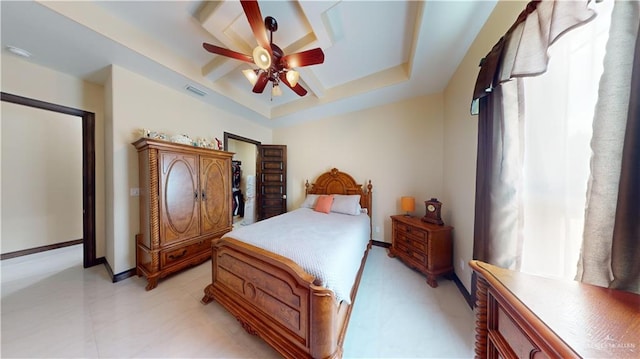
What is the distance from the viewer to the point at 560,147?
1.00m

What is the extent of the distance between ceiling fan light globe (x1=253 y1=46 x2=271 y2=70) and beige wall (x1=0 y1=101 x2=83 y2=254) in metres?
4.05

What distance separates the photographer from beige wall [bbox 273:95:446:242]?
2951mm

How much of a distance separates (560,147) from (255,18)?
2.21 m

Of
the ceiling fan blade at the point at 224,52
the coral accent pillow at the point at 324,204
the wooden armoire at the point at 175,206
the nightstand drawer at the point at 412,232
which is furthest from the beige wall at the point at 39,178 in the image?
the nightstand drawer at the point at 412,232

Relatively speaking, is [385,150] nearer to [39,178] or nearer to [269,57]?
[269,57]

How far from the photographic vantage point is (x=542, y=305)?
591 mm

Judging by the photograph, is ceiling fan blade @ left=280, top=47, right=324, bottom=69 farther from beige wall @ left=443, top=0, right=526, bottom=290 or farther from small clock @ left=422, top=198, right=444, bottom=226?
small clock @ left=422, top=198, right=444, bottom=226

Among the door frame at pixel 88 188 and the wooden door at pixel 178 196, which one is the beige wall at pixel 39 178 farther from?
the wooden door at pixel 178 196

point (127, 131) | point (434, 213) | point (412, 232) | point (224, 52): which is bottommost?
point (412, 232)

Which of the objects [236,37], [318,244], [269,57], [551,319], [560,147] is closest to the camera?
[551,319]

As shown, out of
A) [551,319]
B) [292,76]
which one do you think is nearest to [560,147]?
[551,319]

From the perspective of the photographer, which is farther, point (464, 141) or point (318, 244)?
point (464, 141)

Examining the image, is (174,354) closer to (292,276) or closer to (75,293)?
(292,276)

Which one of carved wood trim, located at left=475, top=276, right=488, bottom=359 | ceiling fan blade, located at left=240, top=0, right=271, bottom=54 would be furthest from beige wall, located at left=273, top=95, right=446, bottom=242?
carved wood trim, located at left=475, top=276, right=488, bottom=359
